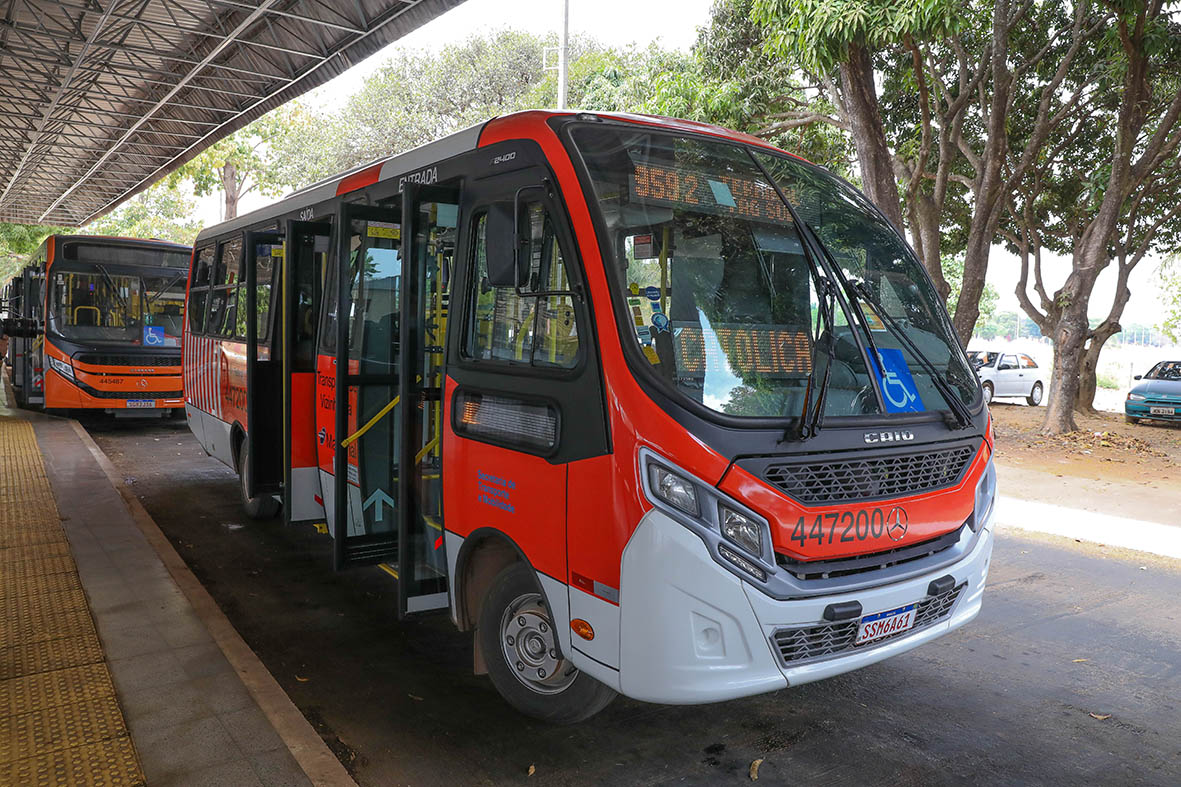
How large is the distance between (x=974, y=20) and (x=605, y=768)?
44.8ft

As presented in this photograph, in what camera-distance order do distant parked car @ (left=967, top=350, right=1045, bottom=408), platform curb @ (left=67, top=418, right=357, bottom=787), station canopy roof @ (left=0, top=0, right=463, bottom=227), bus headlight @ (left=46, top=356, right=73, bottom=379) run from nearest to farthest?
platform curb @ (left=67, top=418, right=357, bottom=787)
station canopy roof @ (left=0, top=0, right=463, bottom=227)
bus headlight @ (left=46, top=356, right=73, bottom=379)
distant parked car @ (left=967, top=350, right=1045, bottom=408)

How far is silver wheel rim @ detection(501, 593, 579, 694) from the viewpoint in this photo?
12.7 feet

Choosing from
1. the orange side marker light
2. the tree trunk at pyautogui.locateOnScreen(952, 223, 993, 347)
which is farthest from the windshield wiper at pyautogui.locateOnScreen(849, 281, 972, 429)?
the tree trunk at pyautogui.locateOnScreen(952, 223, 993, 347)

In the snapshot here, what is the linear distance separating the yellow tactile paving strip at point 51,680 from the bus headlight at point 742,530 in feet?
8.11

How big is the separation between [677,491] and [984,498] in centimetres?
185

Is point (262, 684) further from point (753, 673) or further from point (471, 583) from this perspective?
point (753, 673)

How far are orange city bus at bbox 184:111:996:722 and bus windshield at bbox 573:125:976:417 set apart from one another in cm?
1

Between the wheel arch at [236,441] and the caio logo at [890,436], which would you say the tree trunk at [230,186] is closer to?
the wheel arch at [236,441]

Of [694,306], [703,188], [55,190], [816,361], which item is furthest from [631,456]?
[55,190]

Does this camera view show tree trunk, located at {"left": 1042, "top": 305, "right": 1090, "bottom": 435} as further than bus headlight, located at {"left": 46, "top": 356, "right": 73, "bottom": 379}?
Yes

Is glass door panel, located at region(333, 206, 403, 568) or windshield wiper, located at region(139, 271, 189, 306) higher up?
windshield wiper, located at region(139, 271, 189, 306)

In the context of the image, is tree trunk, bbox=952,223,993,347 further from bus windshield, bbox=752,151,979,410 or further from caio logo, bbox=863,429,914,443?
caio logo, bbox=863,429,914,443

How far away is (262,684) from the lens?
4.31 meters

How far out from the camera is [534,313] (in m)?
3.89
